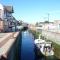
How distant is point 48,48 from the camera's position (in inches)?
1513

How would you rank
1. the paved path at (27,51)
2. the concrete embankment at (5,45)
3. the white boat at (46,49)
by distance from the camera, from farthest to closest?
1. the paved path at (27,51)
2. the white boat at (46,49)
3. the concrete embankment at (5,45)

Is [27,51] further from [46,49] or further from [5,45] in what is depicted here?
[5,45]

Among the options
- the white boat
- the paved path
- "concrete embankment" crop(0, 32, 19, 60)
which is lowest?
the paved path

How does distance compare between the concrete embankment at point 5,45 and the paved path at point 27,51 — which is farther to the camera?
the paved path at point 27,51

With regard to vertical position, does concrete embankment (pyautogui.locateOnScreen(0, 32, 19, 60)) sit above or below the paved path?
above

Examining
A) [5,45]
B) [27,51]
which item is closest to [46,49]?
[27,51]

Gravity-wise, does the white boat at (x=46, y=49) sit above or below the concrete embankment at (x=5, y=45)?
below

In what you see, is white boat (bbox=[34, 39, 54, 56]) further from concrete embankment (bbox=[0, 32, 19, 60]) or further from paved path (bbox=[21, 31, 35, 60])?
concrete embankment (bbox=[0, 32, 19, 60])

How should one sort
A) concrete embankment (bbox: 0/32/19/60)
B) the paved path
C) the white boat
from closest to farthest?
concrete embankment (bbox: 0/32/19/60) < the white boat < the paved path

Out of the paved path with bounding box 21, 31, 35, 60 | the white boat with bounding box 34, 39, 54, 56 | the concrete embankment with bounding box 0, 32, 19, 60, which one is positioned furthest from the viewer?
the paved path with bounding box 21, 31, 35, 60

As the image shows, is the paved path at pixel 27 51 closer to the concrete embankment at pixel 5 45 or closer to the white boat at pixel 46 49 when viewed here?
the white boat at pixel 46 49

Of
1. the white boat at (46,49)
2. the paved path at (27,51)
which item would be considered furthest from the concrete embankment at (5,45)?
the paved path at (27,51)

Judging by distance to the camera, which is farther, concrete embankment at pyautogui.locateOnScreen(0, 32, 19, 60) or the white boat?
the white boat

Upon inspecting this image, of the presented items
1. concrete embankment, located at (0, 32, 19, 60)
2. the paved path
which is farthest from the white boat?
concrete embankment, located at (0, 32, 19, 60)
